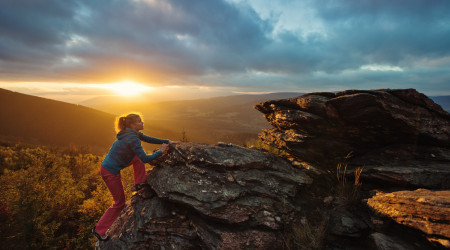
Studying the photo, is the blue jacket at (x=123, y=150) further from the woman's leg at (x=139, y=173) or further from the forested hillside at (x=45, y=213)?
the forested hillside at (x=45, y=213)

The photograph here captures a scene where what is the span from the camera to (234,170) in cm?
558

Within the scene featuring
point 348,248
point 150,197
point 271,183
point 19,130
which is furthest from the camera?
point 19,130

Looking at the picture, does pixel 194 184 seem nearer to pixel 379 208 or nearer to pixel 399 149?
pixel 379 208

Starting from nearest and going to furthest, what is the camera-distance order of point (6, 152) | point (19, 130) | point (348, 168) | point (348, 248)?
point (348, 248) < point (348, 168) < point (6, 152) < point (19, 130)

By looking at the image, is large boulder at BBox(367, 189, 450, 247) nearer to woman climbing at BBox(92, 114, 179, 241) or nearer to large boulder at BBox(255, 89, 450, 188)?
large boulder at BBox(255, 89, 450, 188)

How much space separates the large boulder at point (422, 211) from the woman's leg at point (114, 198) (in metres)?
6.95

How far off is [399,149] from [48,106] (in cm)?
6906

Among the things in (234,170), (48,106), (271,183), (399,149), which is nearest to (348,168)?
(399,149)

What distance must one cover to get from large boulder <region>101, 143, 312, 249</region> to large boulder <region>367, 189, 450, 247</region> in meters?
2.01

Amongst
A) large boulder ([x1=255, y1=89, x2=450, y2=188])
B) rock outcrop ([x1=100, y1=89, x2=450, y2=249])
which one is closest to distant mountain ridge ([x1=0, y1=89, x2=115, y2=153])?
rock outcrop ([x1=100, y1=89, x2=450, y2=249])

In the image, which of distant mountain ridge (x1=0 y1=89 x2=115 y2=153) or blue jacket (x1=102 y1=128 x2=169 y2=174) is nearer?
blue jacket (x1=102 y1=128 x2=169 y2=174)

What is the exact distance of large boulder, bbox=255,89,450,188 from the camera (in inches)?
211

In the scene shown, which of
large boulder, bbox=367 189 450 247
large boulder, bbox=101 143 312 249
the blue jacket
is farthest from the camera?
the blue jacket

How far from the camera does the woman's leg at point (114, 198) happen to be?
17.6ft
